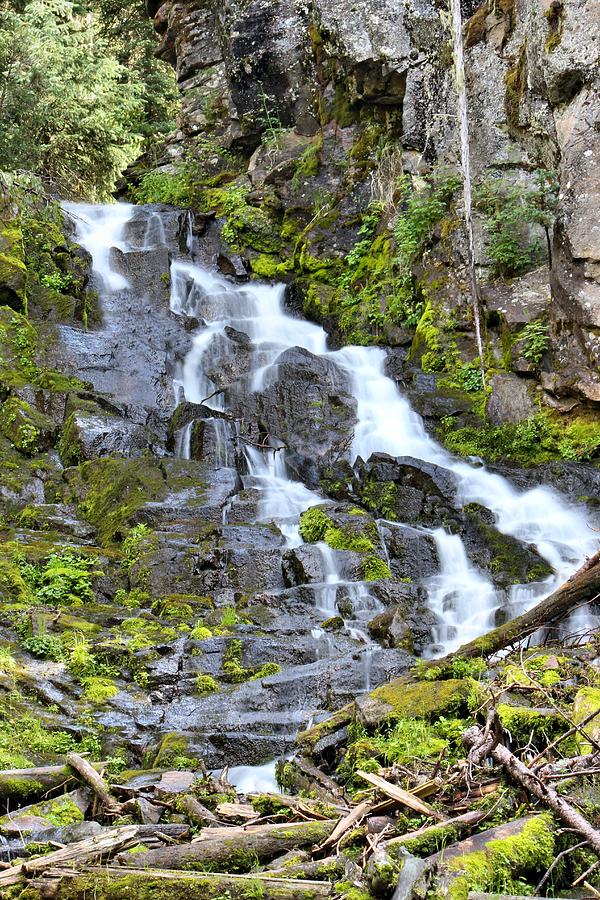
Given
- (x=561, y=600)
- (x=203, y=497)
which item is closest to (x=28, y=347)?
(x=203, y=497)

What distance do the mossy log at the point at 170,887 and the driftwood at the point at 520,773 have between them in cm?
94

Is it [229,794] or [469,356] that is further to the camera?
[469,356]

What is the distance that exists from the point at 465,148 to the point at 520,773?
1614 cm

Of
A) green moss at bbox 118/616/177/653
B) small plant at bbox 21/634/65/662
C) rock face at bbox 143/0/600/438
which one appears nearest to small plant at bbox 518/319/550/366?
rock face at bbox 143/0/600/438

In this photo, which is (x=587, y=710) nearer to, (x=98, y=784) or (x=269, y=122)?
(x=98, y=784)

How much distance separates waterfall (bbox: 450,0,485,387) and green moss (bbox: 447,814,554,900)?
1347 centimetres

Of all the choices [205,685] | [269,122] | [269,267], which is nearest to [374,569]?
[205,685]

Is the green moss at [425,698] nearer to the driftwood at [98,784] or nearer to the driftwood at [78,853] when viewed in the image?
the driftwood at [98,784]

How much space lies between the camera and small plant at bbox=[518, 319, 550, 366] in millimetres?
14859

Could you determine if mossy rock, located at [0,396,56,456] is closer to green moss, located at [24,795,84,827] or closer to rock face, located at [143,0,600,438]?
rock face, located at [143,0,600,438]

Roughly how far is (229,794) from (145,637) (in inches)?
162

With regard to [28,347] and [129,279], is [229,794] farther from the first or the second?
[129,279]

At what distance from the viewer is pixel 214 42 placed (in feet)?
87.2

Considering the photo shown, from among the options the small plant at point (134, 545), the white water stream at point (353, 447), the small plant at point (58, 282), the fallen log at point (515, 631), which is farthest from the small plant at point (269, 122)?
the fallen log at point (515, 631)
